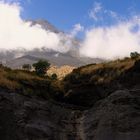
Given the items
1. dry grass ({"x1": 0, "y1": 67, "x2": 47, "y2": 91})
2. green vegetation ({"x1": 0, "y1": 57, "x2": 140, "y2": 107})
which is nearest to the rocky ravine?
dry grass ({"x1": 0, "y1": 67, "x2": 47, "y2": 91})

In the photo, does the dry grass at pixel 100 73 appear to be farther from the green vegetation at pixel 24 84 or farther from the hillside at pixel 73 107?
the green vegetation at pixel 24 84

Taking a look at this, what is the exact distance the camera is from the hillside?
39.1 metres

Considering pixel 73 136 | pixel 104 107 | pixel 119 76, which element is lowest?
pixel 73 136

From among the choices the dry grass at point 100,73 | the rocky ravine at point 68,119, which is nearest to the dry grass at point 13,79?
the rocky ravine at point 68,119

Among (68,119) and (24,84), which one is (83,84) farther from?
(68,119)

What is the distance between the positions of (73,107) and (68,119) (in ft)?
13.1

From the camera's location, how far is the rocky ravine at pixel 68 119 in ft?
126

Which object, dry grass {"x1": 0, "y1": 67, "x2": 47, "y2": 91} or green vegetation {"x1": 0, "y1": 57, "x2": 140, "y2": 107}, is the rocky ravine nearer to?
dry grass {"x1": 0, "y1": 67, "x2": 47, "y2": 91}

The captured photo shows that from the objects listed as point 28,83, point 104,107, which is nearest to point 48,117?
point 104,107

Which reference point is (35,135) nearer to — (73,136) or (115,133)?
(73,136)

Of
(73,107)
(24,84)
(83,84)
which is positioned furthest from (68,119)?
(83,84)

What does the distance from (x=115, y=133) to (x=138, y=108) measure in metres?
4.10

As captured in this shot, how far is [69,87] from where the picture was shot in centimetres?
5434

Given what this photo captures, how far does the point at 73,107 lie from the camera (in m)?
47.8
